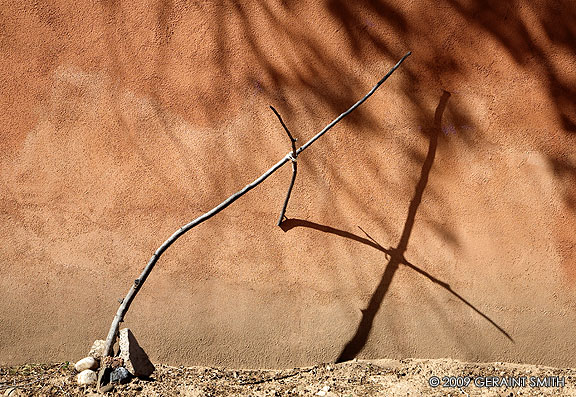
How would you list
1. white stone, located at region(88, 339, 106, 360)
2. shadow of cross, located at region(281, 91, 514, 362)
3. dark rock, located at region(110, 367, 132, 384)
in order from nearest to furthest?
dark rock, located at region(110, 367, 132, 384) → white stone, located at region(88, 339, 106, 360) → shadow of cross, located at region(281, 91, 514, 362)

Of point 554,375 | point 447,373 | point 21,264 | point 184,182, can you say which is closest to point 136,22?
point 184,182

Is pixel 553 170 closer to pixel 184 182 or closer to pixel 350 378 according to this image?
pixel 350 378

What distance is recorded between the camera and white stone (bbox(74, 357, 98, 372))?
9.16 ft

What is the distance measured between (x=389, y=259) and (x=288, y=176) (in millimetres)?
733

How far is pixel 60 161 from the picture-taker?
9.62 feet

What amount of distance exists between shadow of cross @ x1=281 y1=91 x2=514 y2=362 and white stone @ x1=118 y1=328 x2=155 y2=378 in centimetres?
99

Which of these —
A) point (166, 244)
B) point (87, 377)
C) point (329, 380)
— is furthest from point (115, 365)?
point (329, 380)

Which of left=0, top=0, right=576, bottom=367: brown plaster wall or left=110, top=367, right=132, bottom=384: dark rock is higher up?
left=0, top=0, right=576, bottom=367: brown plaster wall

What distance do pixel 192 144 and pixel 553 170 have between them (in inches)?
78.5

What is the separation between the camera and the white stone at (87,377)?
8.99 ft

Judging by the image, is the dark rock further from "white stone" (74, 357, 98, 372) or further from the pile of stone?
"white stone" (74, 357, 98, 372)

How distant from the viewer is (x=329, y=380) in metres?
2.92

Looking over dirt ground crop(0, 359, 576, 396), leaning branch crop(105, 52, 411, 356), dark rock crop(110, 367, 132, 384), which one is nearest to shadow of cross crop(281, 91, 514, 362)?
dirt ground crop(0, 359, 576, 396)

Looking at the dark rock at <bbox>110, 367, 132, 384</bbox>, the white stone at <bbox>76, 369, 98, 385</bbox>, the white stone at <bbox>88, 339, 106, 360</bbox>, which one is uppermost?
the white stone at <bbox>88, 339, 106, 360</bbox>
